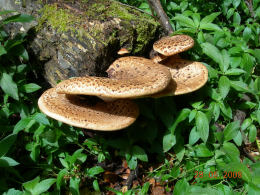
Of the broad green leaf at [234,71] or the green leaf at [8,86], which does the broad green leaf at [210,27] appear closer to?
the broad green leaf at [234,71]

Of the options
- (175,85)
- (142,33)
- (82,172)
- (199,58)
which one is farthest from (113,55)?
(82,172)

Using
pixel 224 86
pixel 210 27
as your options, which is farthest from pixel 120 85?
pixel 210 27

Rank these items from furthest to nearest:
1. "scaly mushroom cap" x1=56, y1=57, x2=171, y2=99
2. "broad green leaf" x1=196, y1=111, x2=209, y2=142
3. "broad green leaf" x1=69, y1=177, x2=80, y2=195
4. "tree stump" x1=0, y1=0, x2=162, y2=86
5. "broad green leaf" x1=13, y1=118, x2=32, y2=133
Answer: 1. "tree stump" x1=0, y1=0, x2=162, y2=86
2. "broad green leaf" x1=196, y1=111, x2=209, y2=142
3. "broad green leaf" x1=13, y1=118, x2=32, y2=133
4. "broad green leaf" x1=69, y1=177, x2=80, y2=195
5. "scaly mushroom cap" x1=56, y1=57, x2=171, y2=99

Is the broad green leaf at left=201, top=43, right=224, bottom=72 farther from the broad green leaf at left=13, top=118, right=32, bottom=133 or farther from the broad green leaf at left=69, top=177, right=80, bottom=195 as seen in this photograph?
the broad green leaf at left=13, top=118, right=32, bottom=133

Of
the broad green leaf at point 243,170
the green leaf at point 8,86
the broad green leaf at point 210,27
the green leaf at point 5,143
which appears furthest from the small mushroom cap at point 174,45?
the green leaf at point 5,143

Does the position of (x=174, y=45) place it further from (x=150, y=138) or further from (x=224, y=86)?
(x=150, y=138)

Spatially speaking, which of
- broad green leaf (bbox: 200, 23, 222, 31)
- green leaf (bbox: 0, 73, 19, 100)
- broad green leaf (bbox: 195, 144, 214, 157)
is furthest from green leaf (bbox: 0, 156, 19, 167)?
broad green leaf (bbox: 200, 23, 222, 31)
